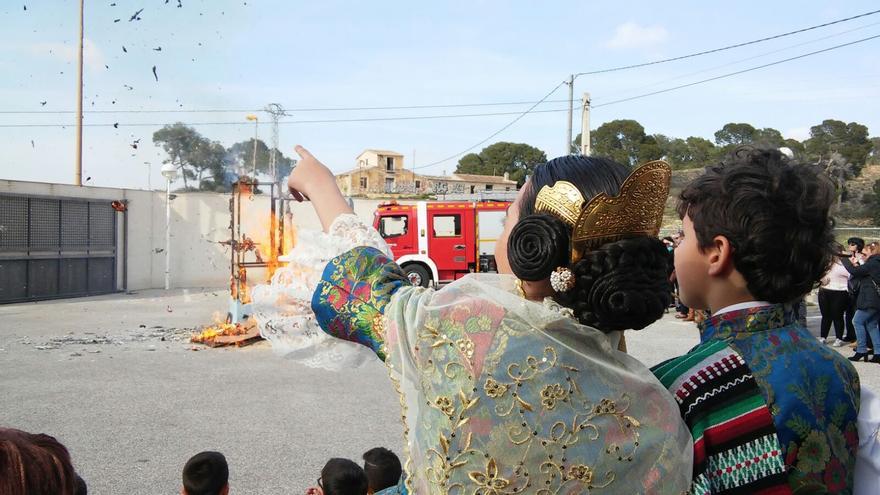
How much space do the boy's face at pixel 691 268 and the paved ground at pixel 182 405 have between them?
11.4 ft

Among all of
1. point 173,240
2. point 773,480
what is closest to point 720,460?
point 773,480

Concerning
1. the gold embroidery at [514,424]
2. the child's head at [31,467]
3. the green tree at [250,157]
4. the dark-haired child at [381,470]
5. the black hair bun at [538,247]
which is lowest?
the dark-haired child at [381,470]

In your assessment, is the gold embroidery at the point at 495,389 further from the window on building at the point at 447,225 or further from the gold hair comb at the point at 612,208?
the window on building at the point at 447,225

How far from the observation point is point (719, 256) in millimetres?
1407

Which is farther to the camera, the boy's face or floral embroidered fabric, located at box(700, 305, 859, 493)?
the boy's face

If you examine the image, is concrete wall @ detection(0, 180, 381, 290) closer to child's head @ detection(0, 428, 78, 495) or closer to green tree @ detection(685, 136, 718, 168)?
child's head @ detection(0, 428, 78, 495)

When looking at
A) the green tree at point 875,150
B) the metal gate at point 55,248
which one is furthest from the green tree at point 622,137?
the metal gate at point 55,248

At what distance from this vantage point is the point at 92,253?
57.6ft

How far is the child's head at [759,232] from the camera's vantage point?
136 cm

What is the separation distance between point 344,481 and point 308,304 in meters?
1.84

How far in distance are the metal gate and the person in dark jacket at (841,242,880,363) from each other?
55.2 ft

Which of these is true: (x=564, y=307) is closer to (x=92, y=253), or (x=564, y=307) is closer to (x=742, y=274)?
(x=742, y=274)

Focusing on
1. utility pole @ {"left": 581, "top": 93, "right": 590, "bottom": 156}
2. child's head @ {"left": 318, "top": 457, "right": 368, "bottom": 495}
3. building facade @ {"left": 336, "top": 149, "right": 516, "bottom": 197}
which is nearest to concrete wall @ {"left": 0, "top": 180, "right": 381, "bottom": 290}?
utility pole @ {"left": 581, "top": 93, "right": 590, "bottom": 156}

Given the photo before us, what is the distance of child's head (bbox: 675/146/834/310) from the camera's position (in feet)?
4.48
